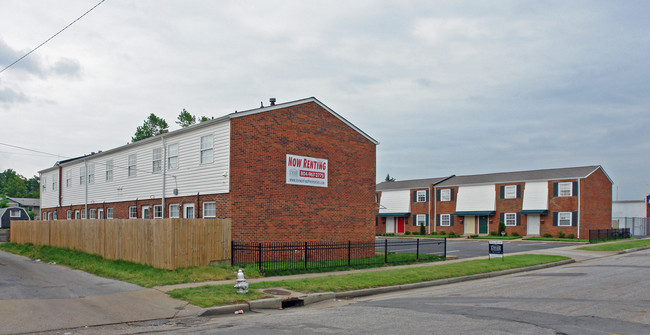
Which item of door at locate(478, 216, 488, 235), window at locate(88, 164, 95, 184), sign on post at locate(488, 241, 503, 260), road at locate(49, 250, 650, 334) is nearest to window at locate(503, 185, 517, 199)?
door at locate(478, 216, 488, 235)

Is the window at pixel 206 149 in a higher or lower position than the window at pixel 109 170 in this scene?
higher

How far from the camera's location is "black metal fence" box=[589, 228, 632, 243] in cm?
4041

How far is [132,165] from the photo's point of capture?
2759 centimetres

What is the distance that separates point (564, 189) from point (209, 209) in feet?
120

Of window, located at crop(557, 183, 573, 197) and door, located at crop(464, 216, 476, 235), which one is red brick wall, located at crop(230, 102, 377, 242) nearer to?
window, located at crop(557, 183, 573, 197)

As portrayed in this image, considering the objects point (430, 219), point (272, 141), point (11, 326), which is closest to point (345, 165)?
point (272, 141)

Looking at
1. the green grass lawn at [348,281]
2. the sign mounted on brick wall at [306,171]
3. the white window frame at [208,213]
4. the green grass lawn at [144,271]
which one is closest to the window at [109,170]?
the green grass lawn at [144,271]

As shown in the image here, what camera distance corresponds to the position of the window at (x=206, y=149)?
69.6ft

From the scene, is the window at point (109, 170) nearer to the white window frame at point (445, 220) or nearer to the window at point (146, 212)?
the window at point (146, 212)

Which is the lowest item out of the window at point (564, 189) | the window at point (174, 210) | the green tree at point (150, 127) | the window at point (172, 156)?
the window at point (174, 210)

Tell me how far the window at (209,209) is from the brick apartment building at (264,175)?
43 mm

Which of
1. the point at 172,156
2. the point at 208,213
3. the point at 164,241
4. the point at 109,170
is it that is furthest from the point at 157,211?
the point at 164,241

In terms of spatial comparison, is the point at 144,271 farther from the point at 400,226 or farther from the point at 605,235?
the point at 400,226

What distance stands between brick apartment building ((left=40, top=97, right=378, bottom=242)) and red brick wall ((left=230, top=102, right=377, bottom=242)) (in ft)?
0.14
